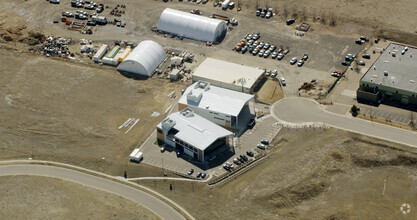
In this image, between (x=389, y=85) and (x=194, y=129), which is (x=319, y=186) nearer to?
(x=194, y=129)

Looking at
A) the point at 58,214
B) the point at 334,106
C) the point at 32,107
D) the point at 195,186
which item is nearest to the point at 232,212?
the point at 195,186

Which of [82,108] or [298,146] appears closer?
[298,146]

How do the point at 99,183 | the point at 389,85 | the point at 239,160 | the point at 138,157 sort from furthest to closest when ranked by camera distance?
1. the point at 389,85
2. the point at 138,157
3. the point at 239,160
4. the point at 99,183

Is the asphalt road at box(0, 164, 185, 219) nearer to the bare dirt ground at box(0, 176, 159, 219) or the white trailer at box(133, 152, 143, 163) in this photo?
the bare dirt ground at box(0, 176, 159, 219)

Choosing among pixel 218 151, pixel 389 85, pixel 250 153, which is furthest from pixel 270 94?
pixel 389 85

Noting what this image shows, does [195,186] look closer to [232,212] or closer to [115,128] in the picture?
[232,212]

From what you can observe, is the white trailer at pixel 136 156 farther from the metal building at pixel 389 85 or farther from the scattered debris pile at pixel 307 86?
the metal building at pixel 389 85
